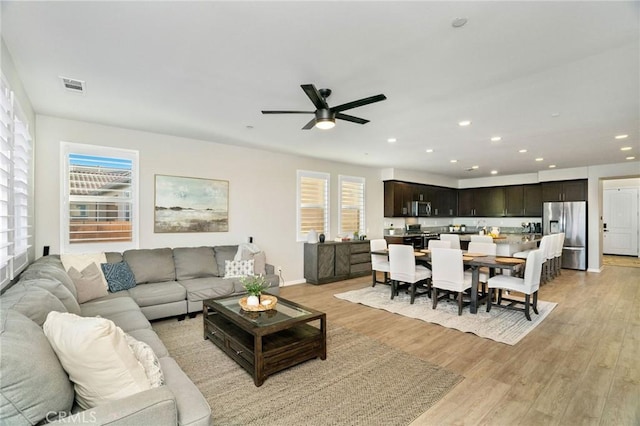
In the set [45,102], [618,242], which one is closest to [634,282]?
[618,242]

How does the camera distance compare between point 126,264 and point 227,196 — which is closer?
point 126,264

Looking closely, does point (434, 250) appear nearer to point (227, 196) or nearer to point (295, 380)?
point (295, 380)

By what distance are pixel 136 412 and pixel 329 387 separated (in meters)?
1.63

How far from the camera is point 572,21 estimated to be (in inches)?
79.7

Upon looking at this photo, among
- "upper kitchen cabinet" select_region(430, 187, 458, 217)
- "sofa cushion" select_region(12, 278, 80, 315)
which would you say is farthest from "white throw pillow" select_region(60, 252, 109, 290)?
"upper kitchen cabinet" select_region(430, 187, 458, 217)

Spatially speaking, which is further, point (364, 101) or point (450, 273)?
point (450, 273)

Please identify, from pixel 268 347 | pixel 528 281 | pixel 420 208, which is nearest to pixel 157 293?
pixel 268 347

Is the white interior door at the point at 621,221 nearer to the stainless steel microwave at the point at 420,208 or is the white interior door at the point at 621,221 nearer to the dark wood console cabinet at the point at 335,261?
the stainless steel microwave at the point at 420,208

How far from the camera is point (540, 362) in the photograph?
9.82 feet

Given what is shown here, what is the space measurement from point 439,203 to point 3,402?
986cm

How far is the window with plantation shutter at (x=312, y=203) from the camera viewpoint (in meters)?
6.59

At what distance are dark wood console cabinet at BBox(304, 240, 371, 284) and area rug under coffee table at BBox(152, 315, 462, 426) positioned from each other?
3.04 metres

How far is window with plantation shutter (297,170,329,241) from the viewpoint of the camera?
6.59 m

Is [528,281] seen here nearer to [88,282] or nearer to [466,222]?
[88,282]
